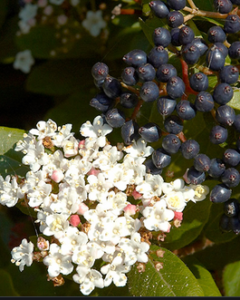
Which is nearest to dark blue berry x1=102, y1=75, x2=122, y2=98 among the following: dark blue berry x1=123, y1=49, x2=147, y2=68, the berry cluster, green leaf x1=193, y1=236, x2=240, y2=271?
the berry cluster

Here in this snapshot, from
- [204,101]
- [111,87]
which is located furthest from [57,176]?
[204,101]

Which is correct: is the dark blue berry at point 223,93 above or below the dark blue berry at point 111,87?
above

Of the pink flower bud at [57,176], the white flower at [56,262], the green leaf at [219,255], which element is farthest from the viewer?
the green leaf at [219,255]

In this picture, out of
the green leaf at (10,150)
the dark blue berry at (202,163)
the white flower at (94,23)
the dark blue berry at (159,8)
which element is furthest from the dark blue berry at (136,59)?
the white flower at (94,23)

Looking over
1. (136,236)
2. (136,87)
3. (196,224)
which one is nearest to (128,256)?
(136,236)

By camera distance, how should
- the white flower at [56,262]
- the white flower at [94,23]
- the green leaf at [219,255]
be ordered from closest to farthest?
the white flower at [56,262], the green leaf at [219,255], the white flower at [94,23]

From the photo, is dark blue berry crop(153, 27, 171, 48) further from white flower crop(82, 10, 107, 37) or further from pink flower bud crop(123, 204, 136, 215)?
white flower crop(82, 10, 107, 37)

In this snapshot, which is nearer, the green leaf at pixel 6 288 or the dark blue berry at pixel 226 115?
the dark blue berry at pixel 226 115

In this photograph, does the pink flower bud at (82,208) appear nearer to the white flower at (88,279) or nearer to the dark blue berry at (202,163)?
the white flower at (88,279)
